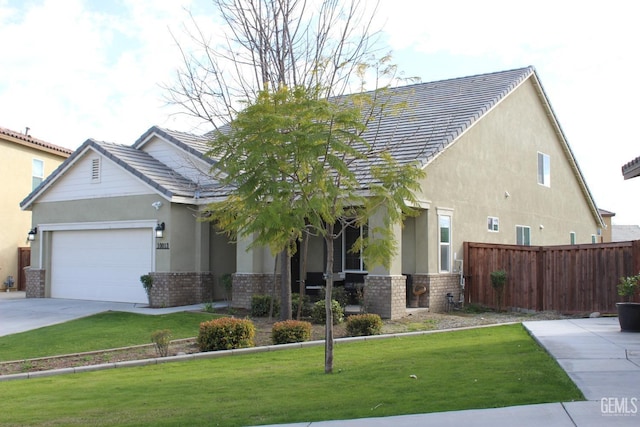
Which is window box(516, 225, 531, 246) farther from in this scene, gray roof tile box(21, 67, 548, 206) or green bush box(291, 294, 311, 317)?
green bush box(291, 294, 311, 317)

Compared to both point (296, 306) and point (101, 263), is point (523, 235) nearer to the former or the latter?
point (296, 306)

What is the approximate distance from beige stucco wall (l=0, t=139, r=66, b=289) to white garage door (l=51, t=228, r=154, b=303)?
275 inches

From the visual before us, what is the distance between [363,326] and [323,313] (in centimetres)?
189

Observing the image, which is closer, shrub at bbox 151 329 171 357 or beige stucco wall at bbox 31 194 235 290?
shrub at bbox 151 329 171 357

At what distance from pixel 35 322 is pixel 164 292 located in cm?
388

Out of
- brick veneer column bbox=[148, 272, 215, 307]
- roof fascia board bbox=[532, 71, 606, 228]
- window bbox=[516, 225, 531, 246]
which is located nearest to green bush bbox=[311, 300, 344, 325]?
brick veneer column bbox=[148, 272, 215, 307]

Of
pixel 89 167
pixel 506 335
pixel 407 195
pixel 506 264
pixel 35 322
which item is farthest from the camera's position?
pixel 89 167

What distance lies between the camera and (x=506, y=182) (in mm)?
23062

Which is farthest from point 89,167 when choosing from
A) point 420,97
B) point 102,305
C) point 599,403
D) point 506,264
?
point 599,403

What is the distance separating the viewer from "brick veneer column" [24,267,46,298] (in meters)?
22.6

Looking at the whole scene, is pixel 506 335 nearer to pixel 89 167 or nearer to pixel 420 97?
pixel 420 97

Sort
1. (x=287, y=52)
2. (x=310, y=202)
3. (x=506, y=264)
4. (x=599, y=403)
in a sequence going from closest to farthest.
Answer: (x=599, y=403), (x=310, y=202), (x=287, y=52), (x=506, y=264)

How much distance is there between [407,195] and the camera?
10.0 meters

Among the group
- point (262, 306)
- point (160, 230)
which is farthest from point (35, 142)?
point (262, 306)
